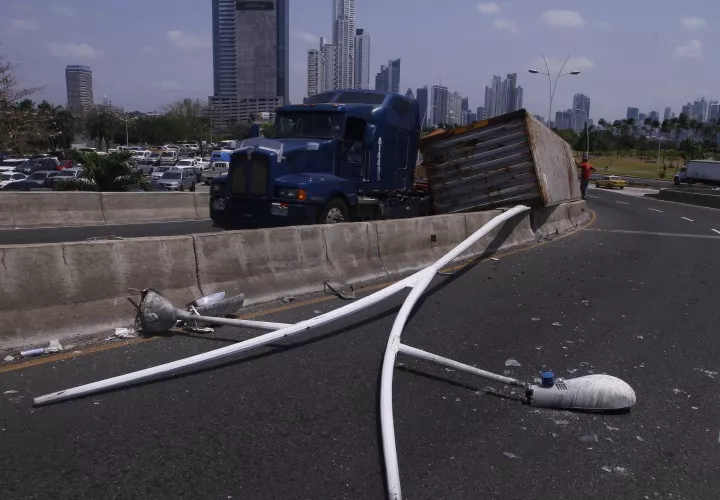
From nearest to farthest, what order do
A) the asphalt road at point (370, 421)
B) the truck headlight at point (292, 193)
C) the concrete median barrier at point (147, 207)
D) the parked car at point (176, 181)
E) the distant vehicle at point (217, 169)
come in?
the asphalt road at point (370, 421) → the truck headlight at point (292, 193) → the concrete median barrier at point (147, 207) → the parked car at point (176, 181) → the distant vehicle at point (217, 169)

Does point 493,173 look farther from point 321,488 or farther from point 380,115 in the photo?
point 321,488

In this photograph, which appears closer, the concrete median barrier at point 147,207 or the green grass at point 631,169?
the concrete median barrier at point 147,207

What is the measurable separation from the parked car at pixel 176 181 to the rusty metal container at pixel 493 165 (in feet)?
72.4

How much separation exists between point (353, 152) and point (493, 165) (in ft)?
10.9

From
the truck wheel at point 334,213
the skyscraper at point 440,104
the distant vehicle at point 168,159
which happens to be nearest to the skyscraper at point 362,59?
the skyscraper at point 440,104

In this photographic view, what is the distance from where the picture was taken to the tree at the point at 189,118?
106 metres

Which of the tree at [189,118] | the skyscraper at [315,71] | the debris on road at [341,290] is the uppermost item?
the skyscraper at [315,71]

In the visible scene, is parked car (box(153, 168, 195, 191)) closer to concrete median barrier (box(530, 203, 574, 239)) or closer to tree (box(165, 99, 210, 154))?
concrete median barrier (box(530, 203, 574, 239))

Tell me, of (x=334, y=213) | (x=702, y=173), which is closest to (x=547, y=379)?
(x=334, y=213)

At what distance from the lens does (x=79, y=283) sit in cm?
654

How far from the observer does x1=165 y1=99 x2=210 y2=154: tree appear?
106 meters

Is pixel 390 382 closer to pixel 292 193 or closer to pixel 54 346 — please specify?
pixel 54 346

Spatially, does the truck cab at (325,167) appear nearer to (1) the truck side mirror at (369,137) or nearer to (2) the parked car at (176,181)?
Answer: (1) the truck side mirror at (369,137)

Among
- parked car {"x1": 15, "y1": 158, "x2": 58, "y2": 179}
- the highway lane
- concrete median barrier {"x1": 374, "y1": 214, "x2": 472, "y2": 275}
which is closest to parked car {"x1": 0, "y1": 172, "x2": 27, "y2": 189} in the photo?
parked car {"x1": 15, "y1": 158, "x2": 58, "y2": 179}
